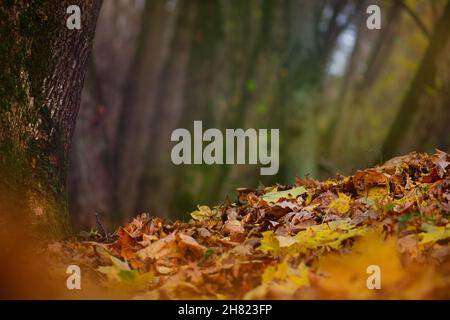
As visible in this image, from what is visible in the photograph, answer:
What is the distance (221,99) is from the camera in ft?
41.1

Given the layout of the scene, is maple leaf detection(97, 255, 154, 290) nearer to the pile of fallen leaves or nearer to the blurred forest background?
the pile of fallen leaves

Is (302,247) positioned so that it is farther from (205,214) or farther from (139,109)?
(139,109)

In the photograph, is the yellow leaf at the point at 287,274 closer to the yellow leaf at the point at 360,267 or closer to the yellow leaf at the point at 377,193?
the yellow leaf at the point at 360,267

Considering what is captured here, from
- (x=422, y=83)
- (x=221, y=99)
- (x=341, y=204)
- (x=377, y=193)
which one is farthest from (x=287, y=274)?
(x=221, y=99)

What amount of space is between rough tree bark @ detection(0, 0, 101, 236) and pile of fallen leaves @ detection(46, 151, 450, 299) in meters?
0.34

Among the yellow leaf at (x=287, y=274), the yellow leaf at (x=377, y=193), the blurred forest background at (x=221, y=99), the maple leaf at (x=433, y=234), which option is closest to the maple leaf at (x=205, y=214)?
the yellow leaf at (x=377, y=193)

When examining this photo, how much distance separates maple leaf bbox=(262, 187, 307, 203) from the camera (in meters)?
4.34

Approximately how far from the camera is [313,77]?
A: 998 cm

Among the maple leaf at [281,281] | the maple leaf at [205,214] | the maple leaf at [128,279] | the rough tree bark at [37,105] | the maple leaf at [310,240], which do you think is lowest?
the maple leaf at [128,279]

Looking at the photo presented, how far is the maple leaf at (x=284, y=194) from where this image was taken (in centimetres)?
434

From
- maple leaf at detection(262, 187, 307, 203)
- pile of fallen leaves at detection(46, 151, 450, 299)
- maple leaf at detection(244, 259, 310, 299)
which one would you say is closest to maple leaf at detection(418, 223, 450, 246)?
pile of fallen leaves at detection(46, 151, 450, 299)

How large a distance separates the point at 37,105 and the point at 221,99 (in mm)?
8727
